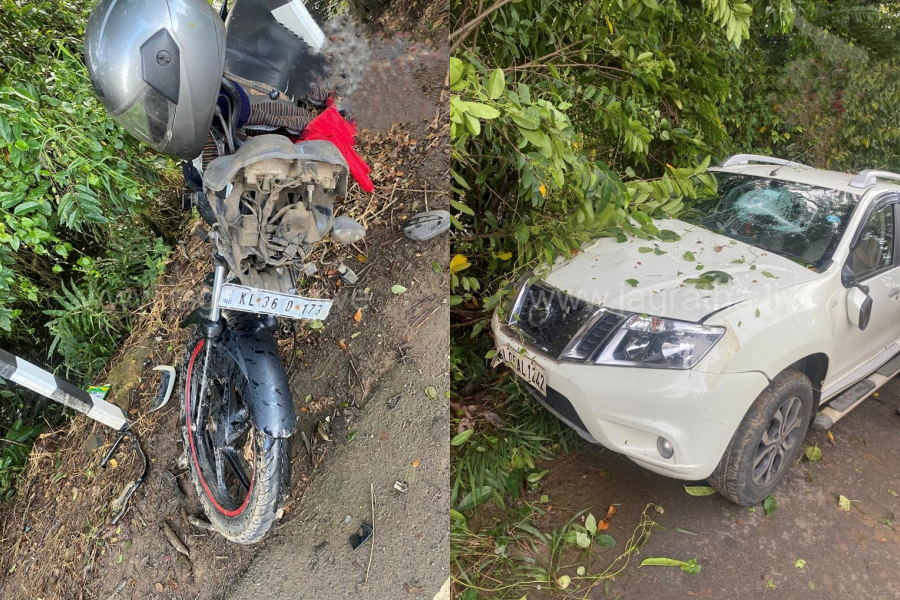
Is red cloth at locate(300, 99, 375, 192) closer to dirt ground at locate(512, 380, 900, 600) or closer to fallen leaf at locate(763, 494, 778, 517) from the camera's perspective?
dirt ground at locate(512, 380, 900, 600)

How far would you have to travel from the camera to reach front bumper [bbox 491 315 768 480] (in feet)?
6.21

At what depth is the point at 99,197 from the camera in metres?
2.46

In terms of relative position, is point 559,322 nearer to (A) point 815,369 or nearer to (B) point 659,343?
(B) point 659,343

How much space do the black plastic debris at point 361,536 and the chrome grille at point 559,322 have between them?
1.02 metres

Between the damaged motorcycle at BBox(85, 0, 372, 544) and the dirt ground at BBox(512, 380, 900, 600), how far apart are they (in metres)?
1.25

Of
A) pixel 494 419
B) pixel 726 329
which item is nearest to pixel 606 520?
pixel 494 419

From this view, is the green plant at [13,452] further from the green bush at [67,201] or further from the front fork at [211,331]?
the front fork at [211,331]

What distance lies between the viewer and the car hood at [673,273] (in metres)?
2.08

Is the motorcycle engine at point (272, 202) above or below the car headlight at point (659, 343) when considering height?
above

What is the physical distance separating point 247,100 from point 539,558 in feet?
6.46

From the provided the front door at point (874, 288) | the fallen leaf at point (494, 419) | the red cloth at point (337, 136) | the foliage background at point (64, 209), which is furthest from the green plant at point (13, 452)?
the front door at point (874, 288)

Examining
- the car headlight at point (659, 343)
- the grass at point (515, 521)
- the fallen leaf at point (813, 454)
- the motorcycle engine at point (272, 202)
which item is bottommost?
the grass at point (515, 521)

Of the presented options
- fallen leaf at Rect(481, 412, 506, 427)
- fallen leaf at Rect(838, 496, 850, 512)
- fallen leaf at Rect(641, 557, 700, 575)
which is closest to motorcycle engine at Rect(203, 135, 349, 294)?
fallen leaf at Rect(481, 412, 506, 427)

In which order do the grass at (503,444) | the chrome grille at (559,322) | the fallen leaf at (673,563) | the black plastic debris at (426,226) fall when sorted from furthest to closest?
the black plastic debris at (426,226) → the grass at (503,444) → the chrome grille at (559,322) → the fallen leaf at (673,563)
